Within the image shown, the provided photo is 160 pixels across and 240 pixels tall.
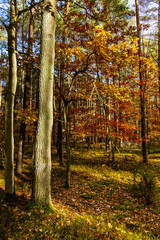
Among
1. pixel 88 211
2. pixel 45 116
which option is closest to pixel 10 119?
pixel 45 116

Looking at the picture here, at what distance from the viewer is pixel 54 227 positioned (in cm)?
317

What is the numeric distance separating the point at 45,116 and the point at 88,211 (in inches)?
122

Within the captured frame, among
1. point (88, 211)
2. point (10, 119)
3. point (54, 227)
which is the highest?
point (10, 119)

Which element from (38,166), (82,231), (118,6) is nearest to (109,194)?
(82,231)

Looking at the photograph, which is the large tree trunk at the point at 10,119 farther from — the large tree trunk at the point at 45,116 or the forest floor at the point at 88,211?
the large tree trunk at the point at 45,116

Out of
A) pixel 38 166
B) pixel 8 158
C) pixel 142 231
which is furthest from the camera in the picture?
pixel 8 158

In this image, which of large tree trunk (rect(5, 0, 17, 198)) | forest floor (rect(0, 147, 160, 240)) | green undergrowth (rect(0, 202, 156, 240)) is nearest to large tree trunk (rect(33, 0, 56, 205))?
green undergrowth (rect(0, 202, 156, 240))

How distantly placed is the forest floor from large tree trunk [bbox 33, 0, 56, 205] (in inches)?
19.8

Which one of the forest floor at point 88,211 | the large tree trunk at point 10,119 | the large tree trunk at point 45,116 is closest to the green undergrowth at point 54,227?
the forest floor at point 88,211

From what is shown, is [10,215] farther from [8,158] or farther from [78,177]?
[78,177]

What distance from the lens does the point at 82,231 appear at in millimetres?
3049

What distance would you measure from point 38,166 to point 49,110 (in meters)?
1.44

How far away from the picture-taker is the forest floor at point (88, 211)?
10.1ft

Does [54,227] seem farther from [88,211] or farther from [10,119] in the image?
[10,119]
